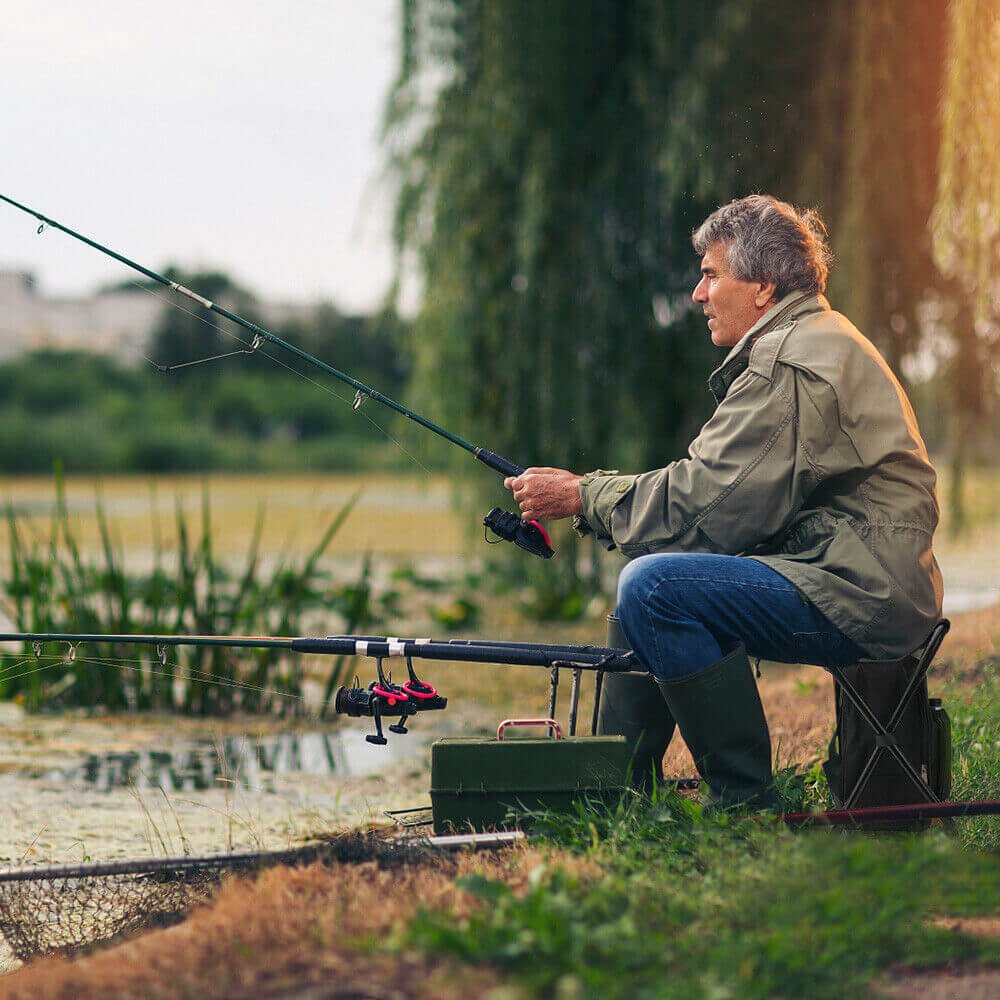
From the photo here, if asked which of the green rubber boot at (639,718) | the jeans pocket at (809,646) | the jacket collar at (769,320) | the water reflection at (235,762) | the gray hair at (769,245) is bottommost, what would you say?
the water reflection at (235,762)

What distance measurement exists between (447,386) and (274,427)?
33036mm

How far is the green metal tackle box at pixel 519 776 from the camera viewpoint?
2549mm

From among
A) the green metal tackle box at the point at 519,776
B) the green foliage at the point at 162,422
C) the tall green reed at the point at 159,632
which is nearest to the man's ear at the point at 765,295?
the green metal tackle box at the point at 519,776

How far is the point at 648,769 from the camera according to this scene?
9.40 ft

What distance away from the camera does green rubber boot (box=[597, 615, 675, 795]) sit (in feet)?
9.27

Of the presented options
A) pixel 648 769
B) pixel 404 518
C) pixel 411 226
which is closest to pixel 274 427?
pixel 404 518

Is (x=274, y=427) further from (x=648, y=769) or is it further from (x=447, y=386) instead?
(x=648, y=769)

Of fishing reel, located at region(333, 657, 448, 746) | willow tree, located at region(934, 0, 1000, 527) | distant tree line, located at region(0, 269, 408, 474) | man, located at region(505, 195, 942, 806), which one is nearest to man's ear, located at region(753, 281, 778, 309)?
man, located at region(505, 195, 942, 806)

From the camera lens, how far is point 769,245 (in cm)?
267

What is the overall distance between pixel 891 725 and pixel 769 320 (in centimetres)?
89

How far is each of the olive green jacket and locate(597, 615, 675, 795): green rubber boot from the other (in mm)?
391

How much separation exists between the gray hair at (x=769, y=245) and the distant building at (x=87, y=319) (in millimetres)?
31521

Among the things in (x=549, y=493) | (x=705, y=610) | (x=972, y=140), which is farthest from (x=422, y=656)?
(x=972, y=140)

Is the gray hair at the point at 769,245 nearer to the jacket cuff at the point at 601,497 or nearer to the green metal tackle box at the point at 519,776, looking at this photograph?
the jacket cuff at the point at 601,497
